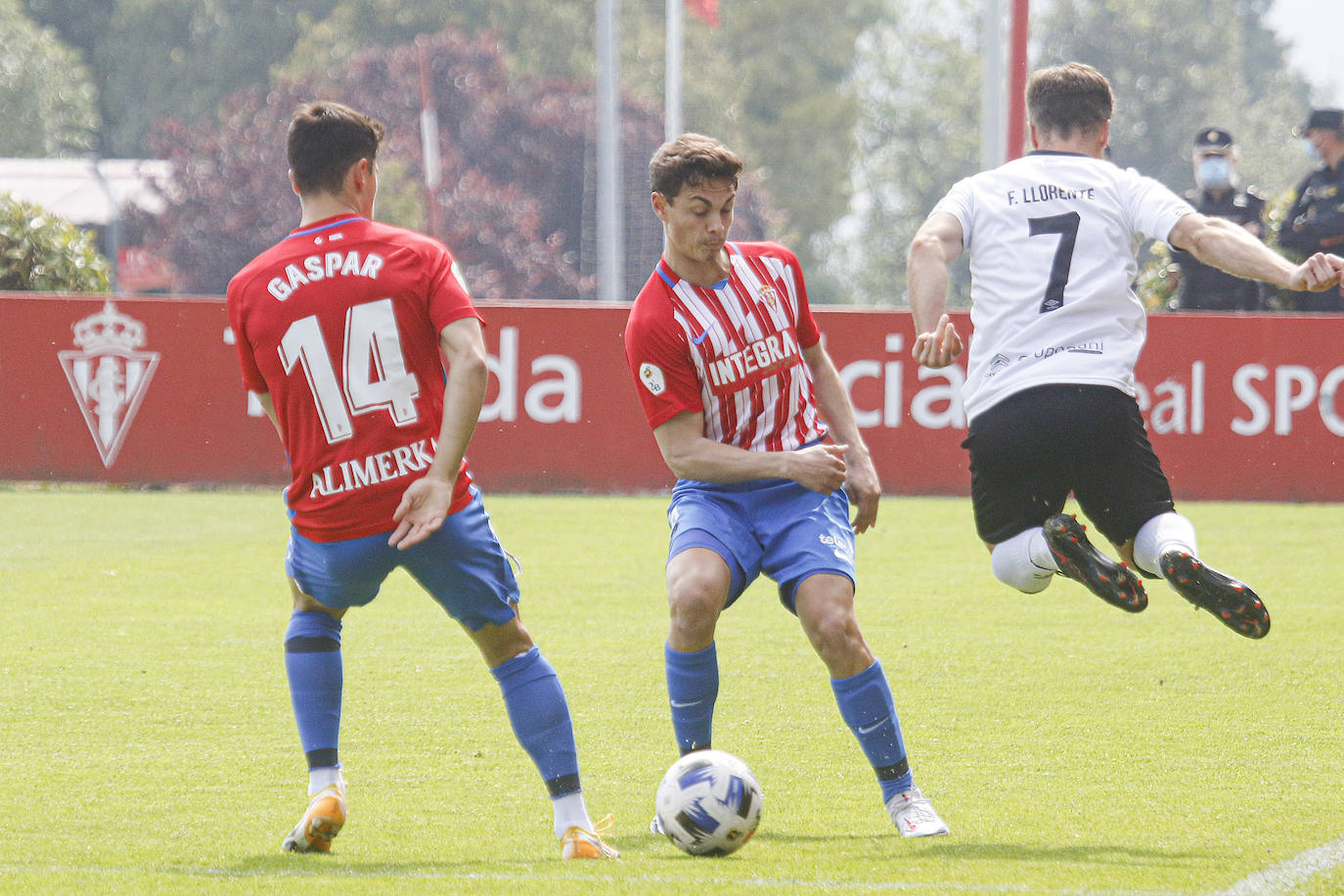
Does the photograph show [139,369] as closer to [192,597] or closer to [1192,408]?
[192,597]

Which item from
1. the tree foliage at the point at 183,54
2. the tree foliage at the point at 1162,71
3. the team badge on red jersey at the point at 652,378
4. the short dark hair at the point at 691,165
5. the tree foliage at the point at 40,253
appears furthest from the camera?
the tree foliage at the point at 1162,71

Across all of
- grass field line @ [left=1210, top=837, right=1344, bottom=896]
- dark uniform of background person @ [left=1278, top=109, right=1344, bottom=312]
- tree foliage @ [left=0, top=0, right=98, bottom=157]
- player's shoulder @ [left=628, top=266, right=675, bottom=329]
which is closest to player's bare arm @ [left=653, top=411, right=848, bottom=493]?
player's shoulder @ [left=628, top=266, right=675, bottom=329]

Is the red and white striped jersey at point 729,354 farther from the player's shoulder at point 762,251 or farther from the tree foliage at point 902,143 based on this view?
the tree foliage at point 902,143

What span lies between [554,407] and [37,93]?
49809 mm

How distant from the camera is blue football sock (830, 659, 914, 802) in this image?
16.2ft

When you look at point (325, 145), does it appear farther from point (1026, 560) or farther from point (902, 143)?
point (902, 143)

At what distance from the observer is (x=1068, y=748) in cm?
598

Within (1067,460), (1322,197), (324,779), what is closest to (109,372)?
(1322,197)

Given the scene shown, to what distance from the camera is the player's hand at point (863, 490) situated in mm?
5121

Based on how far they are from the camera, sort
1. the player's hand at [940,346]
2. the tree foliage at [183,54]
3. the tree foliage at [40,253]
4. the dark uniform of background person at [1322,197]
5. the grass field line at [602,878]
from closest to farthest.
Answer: the grass field line at [602,878] < the player's hand at [940,346] < the dark uniform of background person at [1322,197] < the tree foliage at [40,253] < the tree foliage at [183,54]

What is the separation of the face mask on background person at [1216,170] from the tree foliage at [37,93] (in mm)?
51805

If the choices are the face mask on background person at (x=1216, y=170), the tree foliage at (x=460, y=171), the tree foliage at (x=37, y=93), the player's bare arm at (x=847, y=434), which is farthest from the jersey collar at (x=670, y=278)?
the tree foliage at (x=37, y=93)

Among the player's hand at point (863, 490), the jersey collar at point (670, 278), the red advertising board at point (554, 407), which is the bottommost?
the red advertising board at point (554, 407)

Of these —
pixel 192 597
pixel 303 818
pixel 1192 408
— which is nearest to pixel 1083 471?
pixel 303 818
